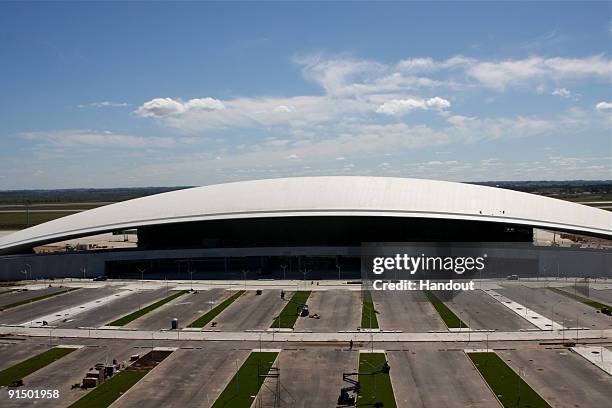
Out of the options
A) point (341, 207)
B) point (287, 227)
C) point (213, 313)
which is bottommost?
point (213, 313)

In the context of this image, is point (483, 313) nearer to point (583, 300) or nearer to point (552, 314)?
point (552, 314)

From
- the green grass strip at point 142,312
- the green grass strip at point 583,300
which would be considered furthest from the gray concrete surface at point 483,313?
the green grass strip at point 142,312

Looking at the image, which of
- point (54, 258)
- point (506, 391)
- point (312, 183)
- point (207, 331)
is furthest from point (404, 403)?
point (54, 258)

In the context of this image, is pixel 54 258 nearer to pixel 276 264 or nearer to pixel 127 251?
pixel 127 251

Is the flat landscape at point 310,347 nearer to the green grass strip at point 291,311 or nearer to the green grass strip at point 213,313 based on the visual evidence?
the green grass strip at point 213,313

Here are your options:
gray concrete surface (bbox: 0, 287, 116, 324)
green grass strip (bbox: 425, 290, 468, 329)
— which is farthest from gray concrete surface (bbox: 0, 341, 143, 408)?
green grass strip (bbox: 425, 290, 468, 329)

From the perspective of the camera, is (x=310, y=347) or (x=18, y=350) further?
(x=18, y=350)

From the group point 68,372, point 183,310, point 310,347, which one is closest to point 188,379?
point 68,372
